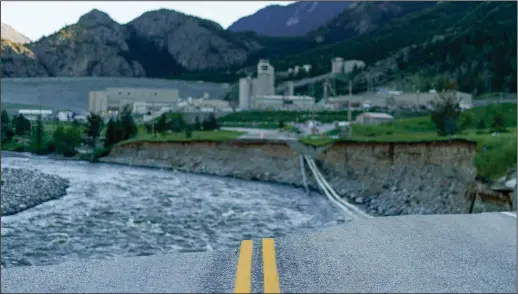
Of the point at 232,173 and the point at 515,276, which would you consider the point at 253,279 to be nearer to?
the point at 515,276

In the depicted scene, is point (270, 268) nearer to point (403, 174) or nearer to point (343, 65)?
point (403, 174)

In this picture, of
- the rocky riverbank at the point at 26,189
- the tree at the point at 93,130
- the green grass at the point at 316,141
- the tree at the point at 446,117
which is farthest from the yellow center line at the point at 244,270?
the tree at the point at 93,130

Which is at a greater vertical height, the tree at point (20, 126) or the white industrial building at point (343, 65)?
the white industrial building at point (343, 65)

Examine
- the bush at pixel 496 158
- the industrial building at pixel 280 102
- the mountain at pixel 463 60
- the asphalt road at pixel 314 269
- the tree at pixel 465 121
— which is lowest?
the asphalt road at pixel 314 269

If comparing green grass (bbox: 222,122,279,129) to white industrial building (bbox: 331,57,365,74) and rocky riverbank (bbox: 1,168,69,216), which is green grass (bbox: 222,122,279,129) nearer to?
rocky riverbank (bbox: 1,168,69,216)

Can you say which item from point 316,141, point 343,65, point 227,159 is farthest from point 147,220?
point 343,65

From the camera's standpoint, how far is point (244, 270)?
580 centimetres

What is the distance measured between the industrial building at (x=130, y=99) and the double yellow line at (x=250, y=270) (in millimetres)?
118202

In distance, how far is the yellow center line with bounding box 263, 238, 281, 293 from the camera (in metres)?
5.15

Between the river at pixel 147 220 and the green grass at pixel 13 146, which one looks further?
the green grass at pixel 13 146

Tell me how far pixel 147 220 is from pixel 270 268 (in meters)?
18.5

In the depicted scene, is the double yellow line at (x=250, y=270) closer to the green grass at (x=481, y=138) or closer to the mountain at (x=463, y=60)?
the green grass at (x=481, y=138)

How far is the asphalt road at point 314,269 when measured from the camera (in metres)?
5.32

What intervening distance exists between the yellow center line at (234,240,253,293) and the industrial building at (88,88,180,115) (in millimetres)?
118277
